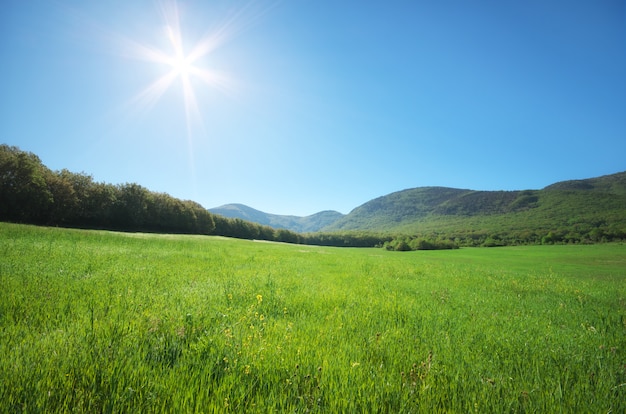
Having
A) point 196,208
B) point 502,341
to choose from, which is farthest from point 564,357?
point 196,208

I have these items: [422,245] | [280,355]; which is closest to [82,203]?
[280,355]

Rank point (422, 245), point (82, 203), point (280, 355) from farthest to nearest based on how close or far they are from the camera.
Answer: point (422, 245)
point (82, 203)
point (280, 355)

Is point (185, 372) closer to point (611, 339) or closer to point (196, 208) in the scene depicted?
point (611, 339)

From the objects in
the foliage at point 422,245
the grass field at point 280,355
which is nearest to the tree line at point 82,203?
the grass field at point 280,355

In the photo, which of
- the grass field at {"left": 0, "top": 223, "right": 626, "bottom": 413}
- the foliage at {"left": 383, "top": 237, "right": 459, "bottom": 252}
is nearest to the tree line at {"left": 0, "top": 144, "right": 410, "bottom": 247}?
the grass field at {"left": 0, "top": 223, "right": 626, "bottom": 413}

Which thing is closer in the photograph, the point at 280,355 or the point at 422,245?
the point at 280,355

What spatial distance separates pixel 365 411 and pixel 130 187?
87134mm

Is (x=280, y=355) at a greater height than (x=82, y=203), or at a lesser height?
lesser

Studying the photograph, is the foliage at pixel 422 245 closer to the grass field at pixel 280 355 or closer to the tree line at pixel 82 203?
the tree line at pixel 82 203

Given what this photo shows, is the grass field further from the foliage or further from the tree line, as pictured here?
the foliage

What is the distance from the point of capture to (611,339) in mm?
5109

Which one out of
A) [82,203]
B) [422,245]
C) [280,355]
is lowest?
[422,245]

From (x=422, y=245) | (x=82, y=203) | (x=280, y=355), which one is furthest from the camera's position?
(x=422, y=245)

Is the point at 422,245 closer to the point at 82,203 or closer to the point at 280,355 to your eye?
the point at 280,355
